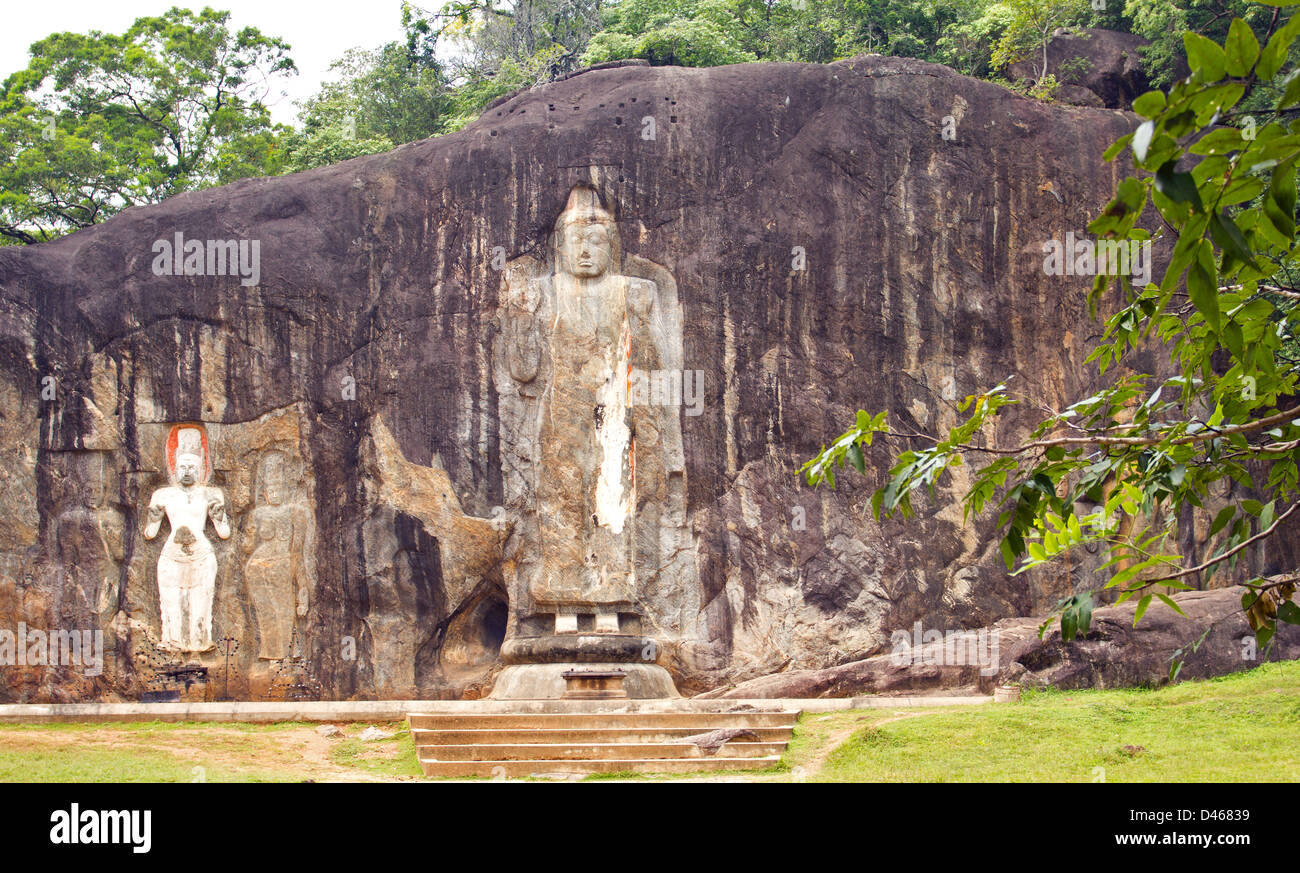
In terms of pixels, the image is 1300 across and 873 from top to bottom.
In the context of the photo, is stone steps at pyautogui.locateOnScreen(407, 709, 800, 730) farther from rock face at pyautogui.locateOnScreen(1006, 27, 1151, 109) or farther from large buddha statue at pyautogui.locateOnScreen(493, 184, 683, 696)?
rock face at pyautogui.locateOnScreen(1006, 27, 1151, 109)

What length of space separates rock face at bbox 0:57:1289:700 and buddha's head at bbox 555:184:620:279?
181 millimetres

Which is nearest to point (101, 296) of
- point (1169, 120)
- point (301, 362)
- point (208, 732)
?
point (301, 362)

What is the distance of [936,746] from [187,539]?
9922 mm

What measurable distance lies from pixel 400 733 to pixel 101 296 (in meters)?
7.64

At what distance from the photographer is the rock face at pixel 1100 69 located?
20938 mm

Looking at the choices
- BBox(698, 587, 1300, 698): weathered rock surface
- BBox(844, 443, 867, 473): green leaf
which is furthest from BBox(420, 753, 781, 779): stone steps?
BBox(844, 443, 867, 473): green leaf

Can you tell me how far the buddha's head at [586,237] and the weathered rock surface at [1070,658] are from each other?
569cm

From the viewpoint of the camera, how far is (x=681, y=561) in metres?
16.9

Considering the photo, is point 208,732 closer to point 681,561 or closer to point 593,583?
point 593,583

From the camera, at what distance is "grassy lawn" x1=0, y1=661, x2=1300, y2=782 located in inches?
404

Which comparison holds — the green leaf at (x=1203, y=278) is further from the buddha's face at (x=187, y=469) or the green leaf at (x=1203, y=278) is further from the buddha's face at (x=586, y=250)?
the buddha's face at (x=187, y=469)

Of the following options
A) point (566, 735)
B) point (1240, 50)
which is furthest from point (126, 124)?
point (1240, 50)

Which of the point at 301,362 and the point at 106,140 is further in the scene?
the point at 106,140

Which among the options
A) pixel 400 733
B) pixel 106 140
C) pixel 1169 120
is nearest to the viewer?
pixel 1169 120
